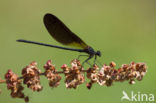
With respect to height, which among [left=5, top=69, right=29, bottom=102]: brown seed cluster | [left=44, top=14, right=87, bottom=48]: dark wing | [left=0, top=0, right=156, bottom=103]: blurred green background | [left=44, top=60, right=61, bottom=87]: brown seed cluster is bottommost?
[left=5, top=69, right=29, bottom=102]: brown seed cluster

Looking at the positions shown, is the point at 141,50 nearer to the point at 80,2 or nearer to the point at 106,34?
the point at 106,34

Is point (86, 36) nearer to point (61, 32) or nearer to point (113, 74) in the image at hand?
point (61, 32)

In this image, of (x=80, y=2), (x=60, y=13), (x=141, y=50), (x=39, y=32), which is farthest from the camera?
(x=80, y=2)

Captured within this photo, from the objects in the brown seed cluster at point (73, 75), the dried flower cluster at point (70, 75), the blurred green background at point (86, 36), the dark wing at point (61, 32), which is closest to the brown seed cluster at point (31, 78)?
the dried flower cluster at point (70, 75)

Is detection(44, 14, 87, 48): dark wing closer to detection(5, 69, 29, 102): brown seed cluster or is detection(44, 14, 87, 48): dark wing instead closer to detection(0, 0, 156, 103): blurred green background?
detection(0, 0, 156, 103): blurred green background

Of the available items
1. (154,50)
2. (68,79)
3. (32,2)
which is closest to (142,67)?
(68,79)

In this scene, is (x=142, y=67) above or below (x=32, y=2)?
below

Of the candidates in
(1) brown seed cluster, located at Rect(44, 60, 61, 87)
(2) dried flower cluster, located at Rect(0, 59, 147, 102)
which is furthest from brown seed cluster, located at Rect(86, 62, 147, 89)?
(1) brown seed cluster, located at Rect(44, 60, 61, 87)
